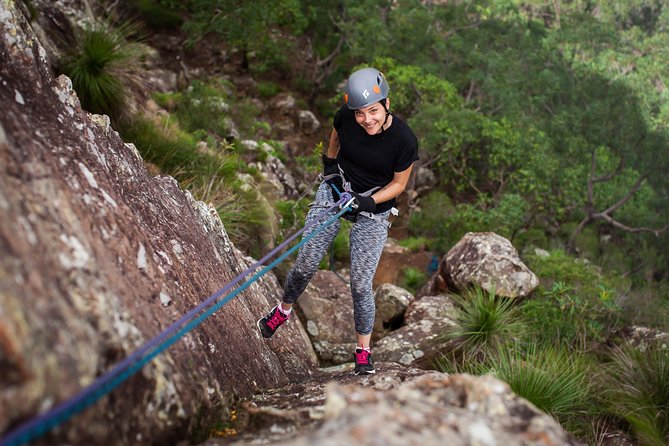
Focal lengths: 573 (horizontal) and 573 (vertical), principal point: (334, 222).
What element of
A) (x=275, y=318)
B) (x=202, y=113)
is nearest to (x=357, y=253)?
(x=275, y=318)

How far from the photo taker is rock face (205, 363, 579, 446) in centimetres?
200

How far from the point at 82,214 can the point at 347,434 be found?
1.67m

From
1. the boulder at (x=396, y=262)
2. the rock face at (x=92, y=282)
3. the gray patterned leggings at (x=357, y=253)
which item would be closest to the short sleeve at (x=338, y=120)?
the gray patterned leggings at (x=357, y=253)

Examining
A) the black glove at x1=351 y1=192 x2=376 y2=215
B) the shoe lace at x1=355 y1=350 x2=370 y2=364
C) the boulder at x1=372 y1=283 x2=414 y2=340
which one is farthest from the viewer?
the boulder at x1=372 y1=283 x2=414 y2=340

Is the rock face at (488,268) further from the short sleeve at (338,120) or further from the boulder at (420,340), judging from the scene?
the short sleeve at (338,120)

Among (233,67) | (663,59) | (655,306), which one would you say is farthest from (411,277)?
(663,59)

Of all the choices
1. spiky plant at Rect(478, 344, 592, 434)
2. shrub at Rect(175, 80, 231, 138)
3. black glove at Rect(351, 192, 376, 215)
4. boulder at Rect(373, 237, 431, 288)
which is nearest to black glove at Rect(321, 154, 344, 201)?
black glove at Rect(351, 192, 376, 215)

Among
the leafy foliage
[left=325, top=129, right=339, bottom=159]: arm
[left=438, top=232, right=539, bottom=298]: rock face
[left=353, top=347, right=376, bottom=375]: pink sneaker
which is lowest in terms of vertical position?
the leafy foliage

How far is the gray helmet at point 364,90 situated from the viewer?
12.7 ft

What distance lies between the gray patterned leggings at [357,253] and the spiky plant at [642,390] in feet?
10.4

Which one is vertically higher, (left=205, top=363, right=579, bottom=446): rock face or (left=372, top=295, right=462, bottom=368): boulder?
(left=205, top=363, right=579, bottom=446): rock face

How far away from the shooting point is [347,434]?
1935 millimetres

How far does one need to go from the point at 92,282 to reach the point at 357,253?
87.0 inches

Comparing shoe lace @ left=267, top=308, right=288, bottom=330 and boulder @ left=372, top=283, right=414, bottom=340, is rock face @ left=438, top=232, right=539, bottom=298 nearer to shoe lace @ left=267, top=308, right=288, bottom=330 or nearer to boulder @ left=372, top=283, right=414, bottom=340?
boulder @ left=372, top=283, right=414, bottom=340
